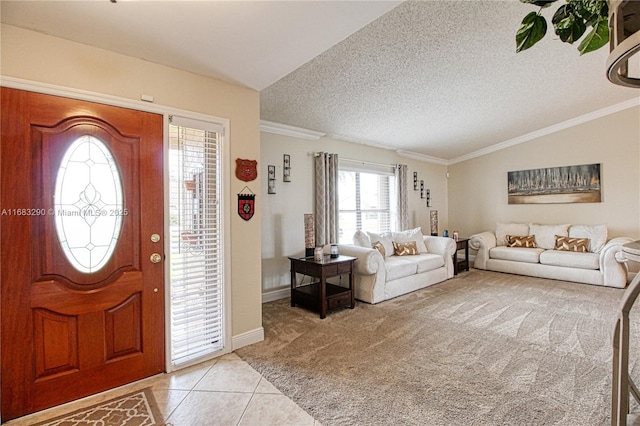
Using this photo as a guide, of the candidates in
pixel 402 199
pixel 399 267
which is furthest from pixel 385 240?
pixel 402 199

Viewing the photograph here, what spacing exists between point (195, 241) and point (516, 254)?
18.2ft

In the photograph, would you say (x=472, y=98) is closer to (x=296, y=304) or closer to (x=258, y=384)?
(x=296, y=304)

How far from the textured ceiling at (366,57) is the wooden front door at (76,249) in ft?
1.81

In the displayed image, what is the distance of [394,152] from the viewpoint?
20.2 feet

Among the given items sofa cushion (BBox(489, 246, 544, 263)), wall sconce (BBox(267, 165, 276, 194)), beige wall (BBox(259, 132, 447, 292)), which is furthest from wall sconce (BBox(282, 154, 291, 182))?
sofa cushion (BBox(489, 246, 544, 263))

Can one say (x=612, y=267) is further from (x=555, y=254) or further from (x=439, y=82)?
(x=439, y=82)

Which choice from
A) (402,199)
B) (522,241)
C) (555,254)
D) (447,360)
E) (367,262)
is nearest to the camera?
(447,360)

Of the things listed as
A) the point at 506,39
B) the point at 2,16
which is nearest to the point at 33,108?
the point at 2,16

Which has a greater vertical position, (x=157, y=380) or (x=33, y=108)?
(x=33, y=108)

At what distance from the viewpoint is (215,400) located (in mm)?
2064

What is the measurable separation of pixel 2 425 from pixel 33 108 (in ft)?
6.29

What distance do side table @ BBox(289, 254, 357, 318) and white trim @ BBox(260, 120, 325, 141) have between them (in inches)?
71.7

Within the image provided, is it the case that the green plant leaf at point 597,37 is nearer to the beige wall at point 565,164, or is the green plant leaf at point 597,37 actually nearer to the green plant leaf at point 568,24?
the green plant leaf at point 568,24

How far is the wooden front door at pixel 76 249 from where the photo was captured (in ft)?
6.13
